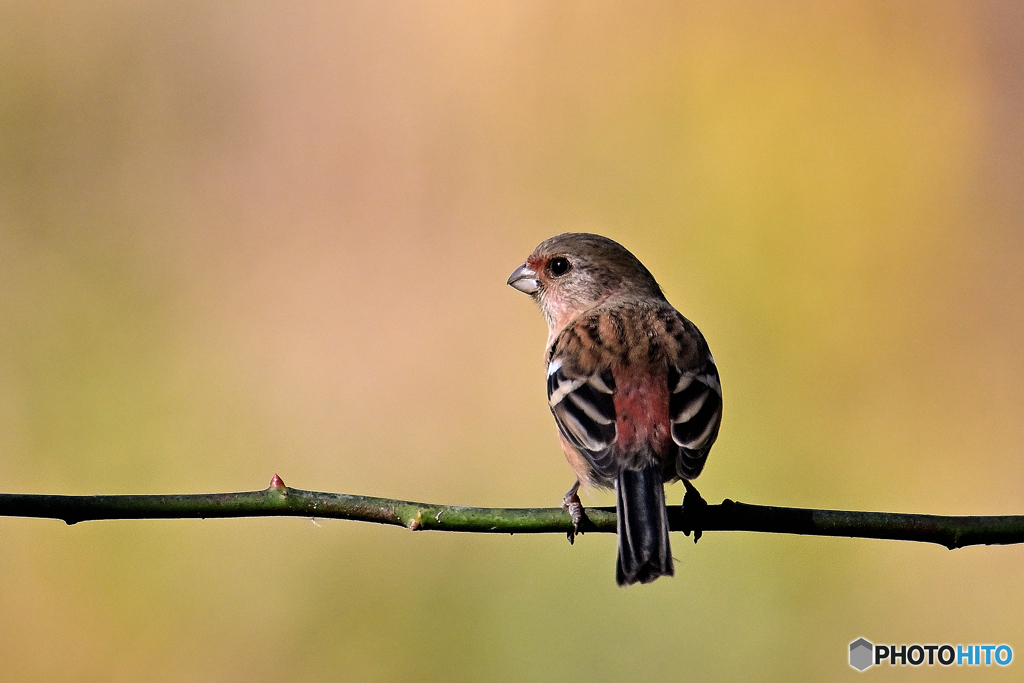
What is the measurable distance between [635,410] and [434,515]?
3.82ft

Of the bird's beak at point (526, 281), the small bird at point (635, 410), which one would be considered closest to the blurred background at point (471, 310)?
the bird's beak at point (526, 281)

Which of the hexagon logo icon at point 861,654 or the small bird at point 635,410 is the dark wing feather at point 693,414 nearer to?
the small bird at point 635,410

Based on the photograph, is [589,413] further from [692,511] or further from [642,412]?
[692,511]

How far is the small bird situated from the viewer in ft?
10.4

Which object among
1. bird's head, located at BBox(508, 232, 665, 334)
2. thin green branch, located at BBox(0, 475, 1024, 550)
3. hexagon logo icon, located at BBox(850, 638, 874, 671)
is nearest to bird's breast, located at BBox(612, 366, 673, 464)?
thin green branch, located at BBox(0, 475, 1024, 550)

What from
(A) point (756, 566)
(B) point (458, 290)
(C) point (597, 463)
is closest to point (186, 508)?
(C) point (597, 463)

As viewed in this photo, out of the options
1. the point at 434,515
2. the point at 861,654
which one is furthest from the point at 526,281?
the point at 434,515

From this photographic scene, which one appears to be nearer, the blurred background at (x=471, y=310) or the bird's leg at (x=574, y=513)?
the bird's leg at (x=574, y=513)

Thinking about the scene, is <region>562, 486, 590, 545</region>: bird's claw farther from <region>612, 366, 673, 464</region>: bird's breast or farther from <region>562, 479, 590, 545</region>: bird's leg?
<region>612, 366, 673, 464</region>: bird's breast

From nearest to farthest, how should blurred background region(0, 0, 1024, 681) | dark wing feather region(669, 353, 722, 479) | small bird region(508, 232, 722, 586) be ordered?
small bird region(508, 232, 722, 586) → dark wing feather region(669, 353, 722, 479) → blurred background region(0, 0, 1024, 681)

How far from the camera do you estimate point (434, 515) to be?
2762mm

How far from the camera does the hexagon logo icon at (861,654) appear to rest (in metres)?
4.79

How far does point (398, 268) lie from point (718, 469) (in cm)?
288

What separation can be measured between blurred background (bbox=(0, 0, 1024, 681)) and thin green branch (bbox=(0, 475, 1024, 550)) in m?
2.65
